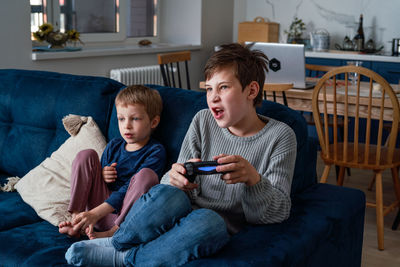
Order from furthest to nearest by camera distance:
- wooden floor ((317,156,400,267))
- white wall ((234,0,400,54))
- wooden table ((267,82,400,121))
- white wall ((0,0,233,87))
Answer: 1. white wall ((234,0,400,54))
2. white wall ((0,0,233,87))
3. wooden table ((267,82,400,121))
4. wooden floor ((317,156,400,267))

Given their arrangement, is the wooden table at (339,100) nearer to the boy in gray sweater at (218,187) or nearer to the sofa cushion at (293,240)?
the sofa cushion at (293,240)

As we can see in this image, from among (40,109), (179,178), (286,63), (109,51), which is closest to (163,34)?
(109,51)

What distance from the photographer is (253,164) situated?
159 centimetres

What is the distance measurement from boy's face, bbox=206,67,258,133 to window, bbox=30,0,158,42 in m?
2.64

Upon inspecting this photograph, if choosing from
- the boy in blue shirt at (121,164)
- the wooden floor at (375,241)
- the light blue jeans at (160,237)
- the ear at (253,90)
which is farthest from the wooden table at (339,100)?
the light blue jeans at (160,237)

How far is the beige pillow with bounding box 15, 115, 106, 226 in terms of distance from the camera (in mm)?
1959

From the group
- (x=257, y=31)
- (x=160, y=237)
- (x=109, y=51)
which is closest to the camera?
(x=160, y=237)

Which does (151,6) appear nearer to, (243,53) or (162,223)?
(243,53)

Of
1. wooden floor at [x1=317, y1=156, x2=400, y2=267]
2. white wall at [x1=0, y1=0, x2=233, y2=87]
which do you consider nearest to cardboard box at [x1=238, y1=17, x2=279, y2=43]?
white wall at [x1=0, y1=0, x2=233, y2=87]

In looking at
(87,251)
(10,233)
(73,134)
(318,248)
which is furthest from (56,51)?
(318,248)

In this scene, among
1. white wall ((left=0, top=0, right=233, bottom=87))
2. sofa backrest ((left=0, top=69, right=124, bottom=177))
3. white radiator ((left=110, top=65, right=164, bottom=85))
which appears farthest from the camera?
white radiator ((left=110, top=65, right=164, bottom=85))

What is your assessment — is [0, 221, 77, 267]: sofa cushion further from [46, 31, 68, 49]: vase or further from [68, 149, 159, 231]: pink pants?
[46, 31, 68, 49]: vase

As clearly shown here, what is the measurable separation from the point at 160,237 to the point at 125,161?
566 millimetres

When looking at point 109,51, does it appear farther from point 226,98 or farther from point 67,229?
point 226,98
